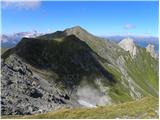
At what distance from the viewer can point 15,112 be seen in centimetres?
9681

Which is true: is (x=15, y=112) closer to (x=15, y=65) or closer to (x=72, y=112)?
(x=72, y=112)

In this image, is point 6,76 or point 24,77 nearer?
point 6,76

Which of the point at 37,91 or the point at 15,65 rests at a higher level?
the point at 15,65

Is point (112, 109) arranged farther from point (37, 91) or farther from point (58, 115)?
point (37, 91)

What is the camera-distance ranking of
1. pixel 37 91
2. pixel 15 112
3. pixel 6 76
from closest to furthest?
1. pixel 15 112
2. pixel 6 76
3. pixel 37 91

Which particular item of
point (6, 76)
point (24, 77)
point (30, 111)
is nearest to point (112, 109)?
point (30, 111)

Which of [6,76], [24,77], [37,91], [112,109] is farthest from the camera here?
[24,77]

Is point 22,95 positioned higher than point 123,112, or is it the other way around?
point 22,95

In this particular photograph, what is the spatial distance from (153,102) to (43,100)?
80.3 m

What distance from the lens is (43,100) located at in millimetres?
135625

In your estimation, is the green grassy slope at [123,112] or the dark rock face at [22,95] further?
the dark rock face at [22,95]

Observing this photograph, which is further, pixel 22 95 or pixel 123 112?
pixel 22 95

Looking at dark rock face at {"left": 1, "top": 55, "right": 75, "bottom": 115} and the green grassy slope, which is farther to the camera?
dark rock face at {"left": 1, "top": 55, "right": 75, "bottom": 115}

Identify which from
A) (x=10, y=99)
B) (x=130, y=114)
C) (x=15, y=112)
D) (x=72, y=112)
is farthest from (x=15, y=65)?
(x=130, y=114)
